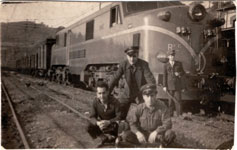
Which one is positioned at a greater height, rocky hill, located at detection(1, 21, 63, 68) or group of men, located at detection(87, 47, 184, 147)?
rocky hill, located at detection(1, 21, 63, 68)

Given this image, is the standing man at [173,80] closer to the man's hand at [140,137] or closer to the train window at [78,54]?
the man's hand at [140,137]

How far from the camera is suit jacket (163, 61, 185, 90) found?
12.0 feet

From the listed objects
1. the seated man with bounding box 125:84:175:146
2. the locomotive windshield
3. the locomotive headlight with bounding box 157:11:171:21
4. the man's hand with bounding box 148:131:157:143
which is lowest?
the man's hand with bounding box 148:131:157:143

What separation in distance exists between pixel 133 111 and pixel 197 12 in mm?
1680

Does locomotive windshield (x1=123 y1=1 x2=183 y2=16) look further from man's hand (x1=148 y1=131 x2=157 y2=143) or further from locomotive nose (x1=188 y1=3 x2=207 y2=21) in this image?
man's hand (x1=148 y1=131 x2=157 y2=143)

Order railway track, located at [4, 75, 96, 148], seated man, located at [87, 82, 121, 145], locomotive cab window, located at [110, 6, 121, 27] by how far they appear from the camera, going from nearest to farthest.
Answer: railway track, located at [4, 75, 96, 148] → seated man, located at [87, 82, 121, 145] → locomotive cab window, located at [110, 6, 121, 27]

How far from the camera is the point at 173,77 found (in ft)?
12.1

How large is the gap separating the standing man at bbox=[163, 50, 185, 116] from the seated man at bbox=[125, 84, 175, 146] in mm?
186

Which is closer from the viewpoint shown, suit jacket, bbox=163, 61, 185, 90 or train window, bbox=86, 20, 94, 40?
suit jacket, bbox=163, 61, 185, 90

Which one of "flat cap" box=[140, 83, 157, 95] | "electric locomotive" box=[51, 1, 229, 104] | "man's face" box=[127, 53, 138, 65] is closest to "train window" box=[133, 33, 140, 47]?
"electric locomotive" box=[51, 1, 229, 104]

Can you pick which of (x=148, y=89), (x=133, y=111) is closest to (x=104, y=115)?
(x=133, y=111)

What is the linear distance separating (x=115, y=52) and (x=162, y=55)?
2.16 feet

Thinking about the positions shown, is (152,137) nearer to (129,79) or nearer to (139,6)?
(129,79)

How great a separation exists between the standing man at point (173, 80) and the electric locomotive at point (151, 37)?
71 millimetres
